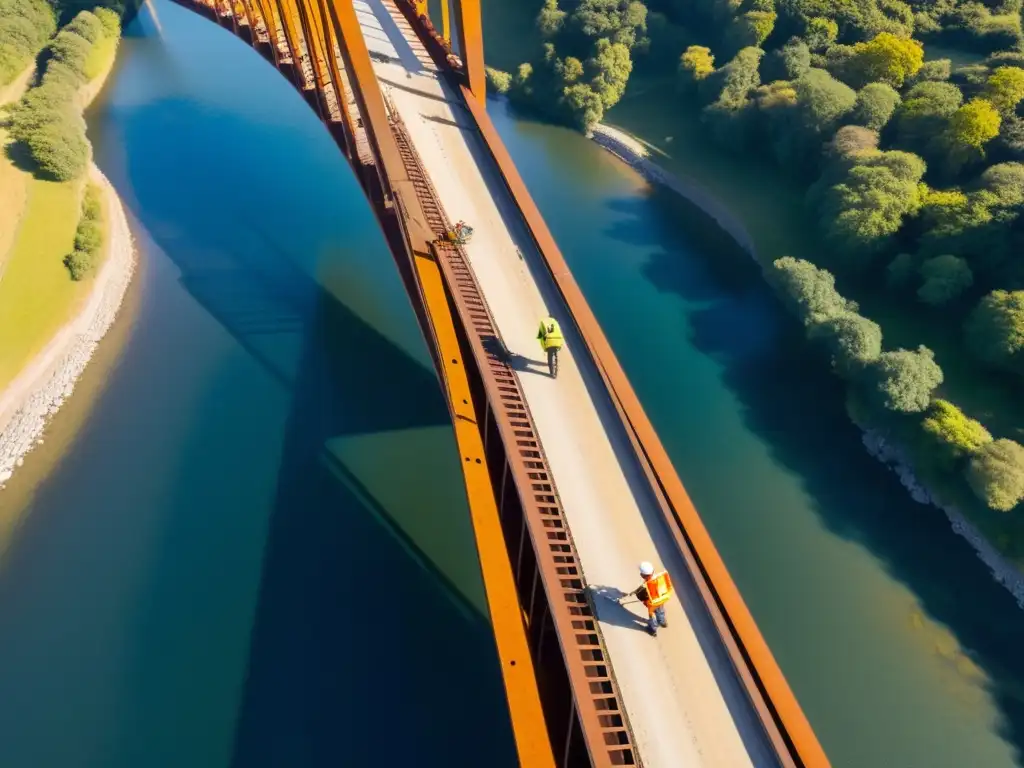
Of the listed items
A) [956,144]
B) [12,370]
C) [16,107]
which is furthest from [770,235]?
[16,107]

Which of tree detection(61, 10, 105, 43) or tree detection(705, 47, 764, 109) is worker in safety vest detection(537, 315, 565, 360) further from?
tree detection(61, 10, 105, 43)

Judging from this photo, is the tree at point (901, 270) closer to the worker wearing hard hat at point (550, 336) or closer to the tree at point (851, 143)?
the tree at point (851, 143)

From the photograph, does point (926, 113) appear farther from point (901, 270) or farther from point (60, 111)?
point (60, 111)

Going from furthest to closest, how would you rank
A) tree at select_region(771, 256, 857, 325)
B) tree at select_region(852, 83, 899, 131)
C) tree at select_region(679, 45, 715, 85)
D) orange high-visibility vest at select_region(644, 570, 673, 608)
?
tree at select_region(679, 45, 715, 85), tree at select_region(852, 83, 899, 131), tree at select_region(771, 256, 857, 325), orange high-visibility vest at select_region(644, 570, 673, 608)

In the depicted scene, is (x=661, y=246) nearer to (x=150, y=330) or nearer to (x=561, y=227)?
(x=561, y=227)

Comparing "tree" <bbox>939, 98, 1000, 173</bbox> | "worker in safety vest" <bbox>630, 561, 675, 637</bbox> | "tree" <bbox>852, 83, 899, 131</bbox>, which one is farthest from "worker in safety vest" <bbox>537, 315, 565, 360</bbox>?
"tree" <bbox>852, 83, 899, 131</bbox>

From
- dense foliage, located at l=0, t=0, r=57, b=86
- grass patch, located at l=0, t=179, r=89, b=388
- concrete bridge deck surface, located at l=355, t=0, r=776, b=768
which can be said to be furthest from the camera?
Result: dense foliage, located at l=0, t=0, r=57, b=86

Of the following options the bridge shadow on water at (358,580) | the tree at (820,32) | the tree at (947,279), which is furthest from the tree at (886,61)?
the bridge shadow on water at (358,580)
